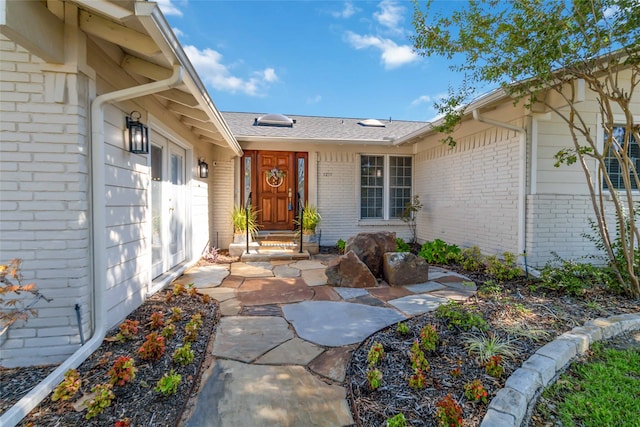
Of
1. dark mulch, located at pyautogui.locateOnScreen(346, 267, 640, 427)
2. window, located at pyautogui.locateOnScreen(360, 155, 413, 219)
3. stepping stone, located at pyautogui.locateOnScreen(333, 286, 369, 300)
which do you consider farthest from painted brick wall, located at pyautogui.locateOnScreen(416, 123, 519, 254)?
stepping stone, located at pyautogui.locateOnScreen(333, 286, 369, 300)

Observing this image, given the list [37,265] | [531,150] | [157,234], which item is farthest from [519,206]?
[37,265]

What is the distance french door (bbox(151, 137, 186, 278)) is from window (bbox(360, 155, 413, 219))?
4.16m

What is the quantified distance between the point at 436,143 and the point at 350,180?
81.8 inches

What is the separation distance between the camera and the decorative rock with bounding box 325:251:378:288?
160 inches

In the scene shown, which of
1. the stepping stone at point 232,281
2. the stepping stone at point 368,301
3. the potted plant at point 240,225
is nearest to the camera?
the stepping stone at point 368,301

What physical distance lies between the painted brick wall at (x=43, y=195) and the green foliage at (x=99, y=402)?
0.86 meters

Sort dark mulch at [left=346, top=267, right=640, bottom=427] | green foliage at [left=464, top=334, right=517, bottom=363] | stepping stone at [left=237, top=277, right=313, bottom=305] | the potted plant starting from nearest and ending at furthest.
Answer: dark mulch at [left=346, top=267, right=640, bottom=427], green foliage at [left=464, top=334, right=517, bottom=363], stepping stone at [left=237, top=277, right=313, bottom=305], the potted plant

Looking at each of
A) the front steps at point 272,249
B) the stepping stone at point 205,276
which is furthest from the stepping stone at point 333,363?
the front steps at point 272,249

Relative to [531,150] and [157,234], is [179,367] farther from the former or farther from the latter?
[531,150]

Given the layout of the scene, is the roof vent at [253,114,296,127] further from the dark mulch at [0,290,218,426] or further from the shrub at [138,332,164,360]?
the shrub at [138,332,164,360]

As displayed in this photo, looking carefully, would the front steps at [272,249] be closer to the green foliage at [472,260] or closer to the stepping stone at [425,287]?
the stepping stone at [425,287]

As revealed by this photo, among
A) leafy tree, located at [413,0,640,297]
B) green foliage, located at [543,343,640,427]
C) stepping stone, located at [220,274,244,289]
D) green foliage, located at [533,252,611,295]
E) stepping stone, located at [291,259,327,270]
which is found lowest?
green foliage, located at [543,343,640,427]

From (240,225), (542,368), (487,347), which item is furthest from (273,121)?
(542,368)

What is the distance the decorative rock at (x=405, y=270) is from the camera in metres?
4.18
